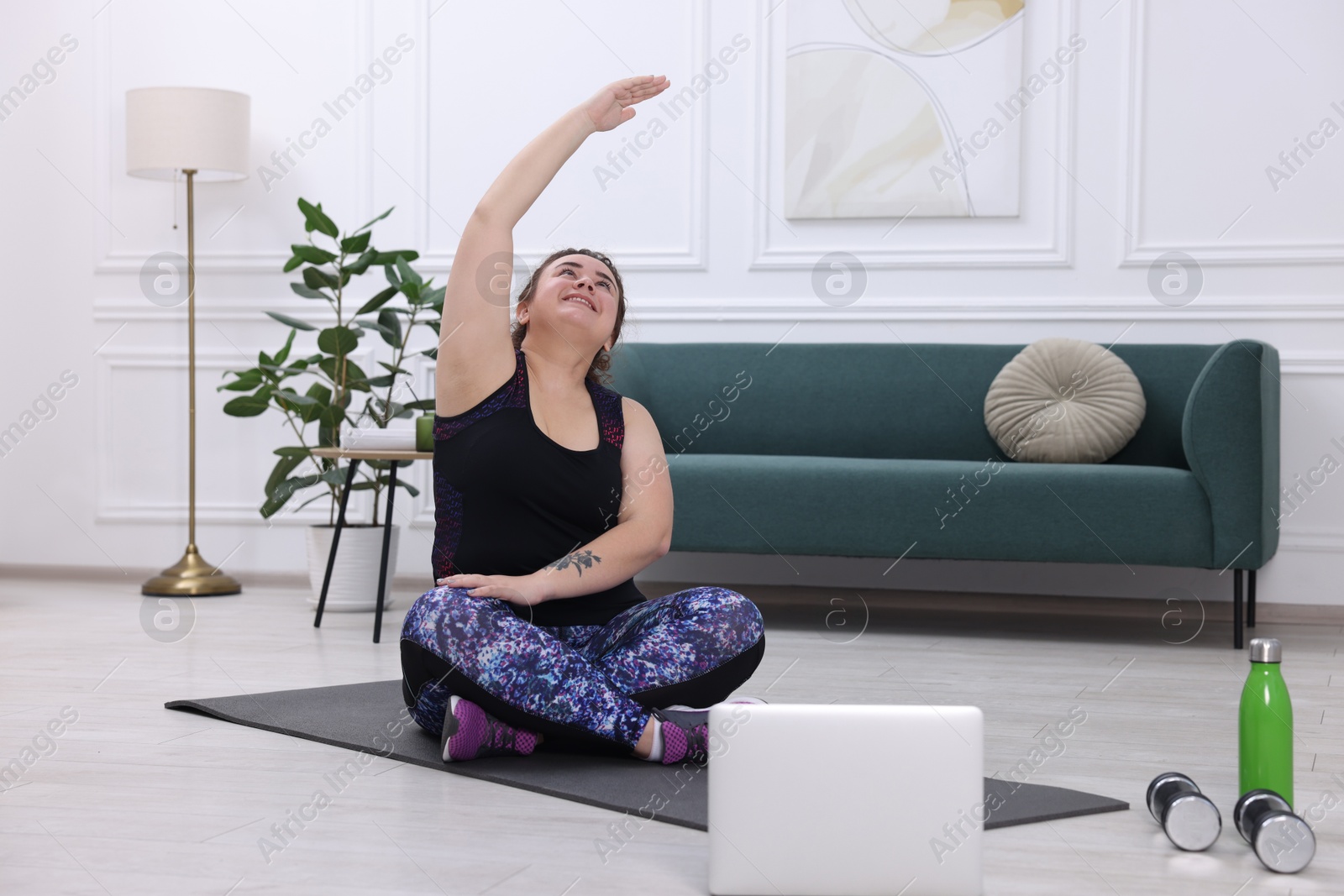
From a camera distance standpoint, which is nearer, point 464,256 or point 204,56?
point 464,256

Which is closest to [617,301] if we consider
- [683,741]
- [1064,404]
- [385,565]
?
[683,741]

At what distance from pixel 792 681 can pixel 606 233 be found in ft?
6.56

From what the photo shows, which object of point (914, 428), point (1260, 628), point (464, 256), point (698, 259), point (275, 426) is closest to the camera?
point (464, 256)

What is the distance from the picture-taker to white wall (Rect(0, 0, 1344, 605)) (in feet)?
11.5

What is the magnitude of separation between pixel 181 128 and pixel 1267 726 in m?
3.53

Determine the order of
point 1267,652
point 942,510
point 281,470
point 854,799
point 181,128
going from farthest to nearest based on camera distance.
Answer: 1. point 181,128
2. point 281,470
3. point 942,510
4. point 1267,652
5. point 854,799

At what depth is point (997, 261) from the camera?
3.68m

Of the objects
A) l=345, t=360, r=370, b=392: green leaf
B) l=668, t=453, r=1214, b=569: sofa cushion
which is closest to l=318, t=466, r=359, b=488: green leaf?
l=345, t=360, r=370, b=392: green leaf

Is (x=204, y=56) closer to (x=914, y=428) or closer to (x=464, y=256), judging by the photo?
(x=914, y=428)

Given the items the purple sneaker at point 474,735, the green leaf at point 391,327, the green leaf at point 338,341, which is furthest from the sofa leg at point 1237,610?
the green leaf at point 338,341

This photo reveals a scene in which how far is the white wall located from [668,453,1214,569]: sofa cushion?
10cm

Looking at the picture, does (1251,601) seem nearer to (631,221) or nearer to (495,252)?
(631,221)

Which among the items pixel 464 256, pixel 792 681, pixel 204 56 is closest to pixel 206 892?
pixel 464 256

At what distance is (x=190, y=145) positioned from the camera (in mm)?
3826
